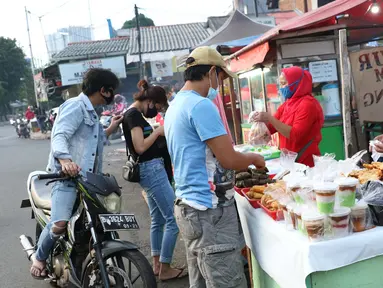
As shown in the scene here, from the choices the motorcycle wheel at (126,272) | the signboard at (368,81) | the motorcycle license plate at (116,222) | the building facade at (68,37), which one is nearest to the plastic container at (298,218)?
the motorcycle wheel at (126,272)

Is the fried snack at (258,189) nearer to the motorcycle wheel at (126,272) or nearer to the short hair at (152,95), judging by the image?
the motorcycle wheel at (126,272)

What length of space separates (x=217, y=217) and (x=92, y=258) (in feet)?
3.91

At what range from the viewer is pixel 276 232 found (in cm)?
212

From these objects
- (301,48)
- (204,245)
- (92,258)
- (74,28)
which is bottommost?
(92,258)

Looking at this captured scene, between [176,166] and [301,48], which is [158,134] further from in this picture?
[301,48]

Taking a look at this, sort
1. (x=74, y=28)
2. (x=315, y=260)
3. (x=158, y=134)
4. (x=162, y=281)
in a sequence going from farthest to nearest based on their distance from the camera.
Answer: (x=74, y=28) < (x=162, y=281) < (x=158, y=134) < (x=315, y=260)

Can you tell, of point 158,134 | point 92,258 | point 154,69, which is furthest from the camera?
point 154,69

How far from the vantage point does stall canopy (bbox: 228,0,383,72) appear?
4.53 m

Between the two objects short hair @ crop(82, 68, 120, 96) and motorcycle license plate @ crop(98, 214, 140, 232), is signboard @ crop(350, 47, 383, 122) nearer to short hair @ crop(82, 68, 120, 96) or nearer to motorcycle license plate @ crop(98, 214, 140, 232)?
short hair @ crop(82, 68, 120, 96)

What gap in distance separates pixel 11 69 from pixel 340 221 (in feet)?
194

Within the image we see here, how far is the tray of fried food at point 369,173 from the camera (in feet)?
7.13

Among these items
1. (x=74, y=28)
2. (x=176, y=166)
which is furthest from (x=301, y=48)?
(x=74, y=28)

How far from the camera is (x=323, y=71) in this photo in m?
5.73

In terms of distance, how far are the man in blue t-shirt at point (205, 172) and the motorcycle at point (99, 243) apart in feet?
2.56
